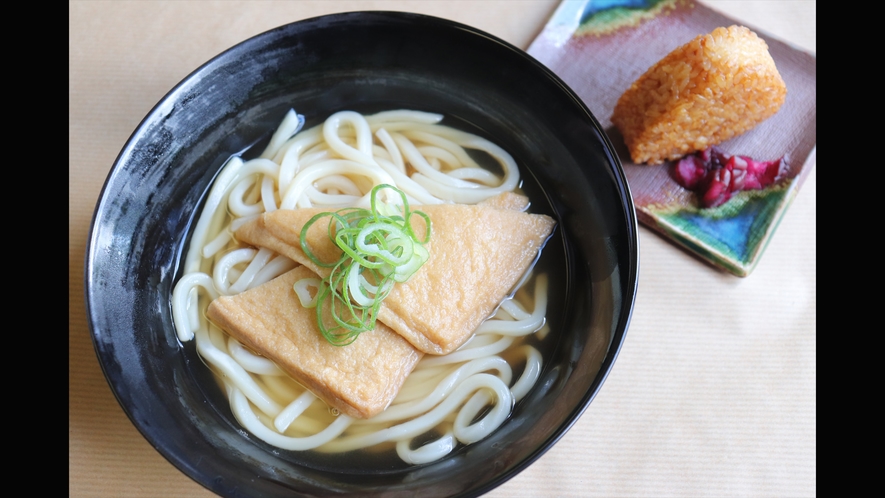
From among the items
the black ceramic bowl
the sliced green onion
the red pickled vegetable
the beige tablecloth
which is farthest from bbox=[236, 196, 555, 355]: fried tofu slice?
the red pickled vegetable

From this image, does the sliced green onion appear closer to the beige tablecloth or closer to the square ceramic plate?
the beige tablecloth

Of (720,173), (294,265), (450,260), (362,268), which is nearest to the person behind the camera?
(362,268)

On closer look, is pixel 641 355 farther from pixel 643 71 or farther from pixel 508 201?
pixel 643 71

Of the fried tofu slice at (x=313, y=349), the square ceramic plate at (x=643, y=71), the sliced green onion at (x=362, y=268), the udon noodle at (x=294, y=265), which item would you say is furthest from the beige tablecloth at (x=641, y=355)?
the sliced green onion at (x=362, y=268)

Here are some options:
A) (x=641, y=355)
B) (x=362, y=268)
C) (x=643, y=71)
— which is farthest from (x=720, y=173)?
(x=362, y=268)

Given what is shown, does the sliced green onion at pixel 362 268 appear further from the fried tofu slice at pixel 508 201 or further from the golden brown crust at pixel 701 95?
the golden brown crust at pixel 701 95

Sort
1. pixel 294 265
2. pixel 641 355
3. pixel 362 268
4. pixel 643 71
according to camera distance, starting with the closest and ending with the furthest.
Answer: pixel 362 268 → pixel 294 265 → pixel 641 355 → pixel 643 71

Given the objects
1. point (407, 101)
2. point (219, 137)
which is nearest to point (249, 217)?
point (219, 137)
